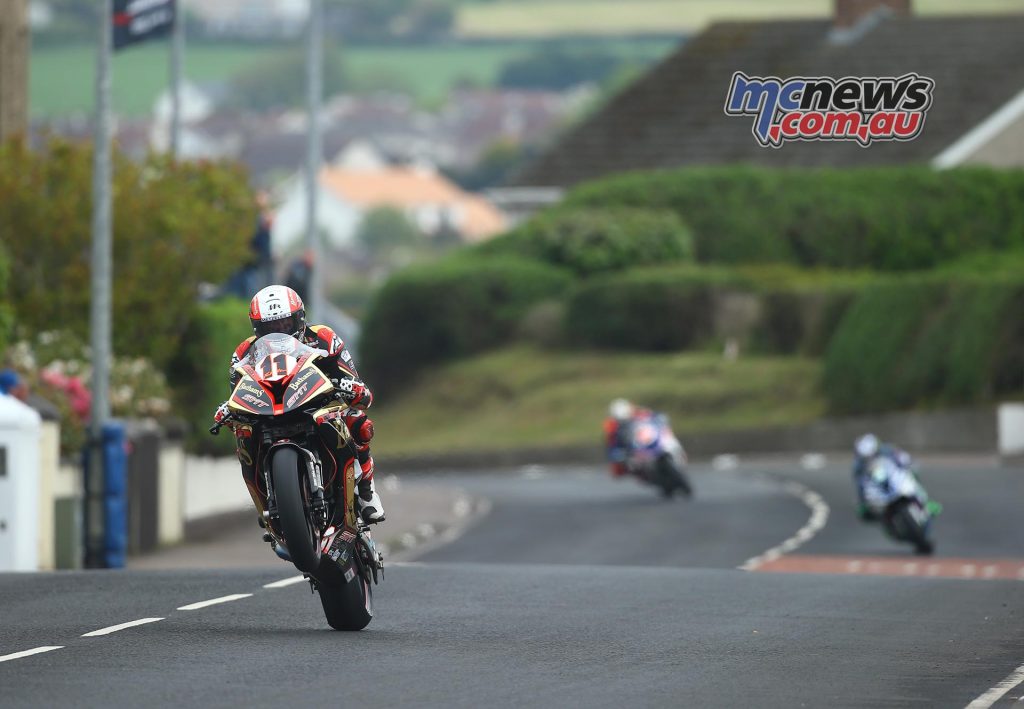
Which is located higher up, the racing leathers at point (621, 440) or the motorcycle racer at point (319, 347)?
the motorcycle racer at point (319, 347)

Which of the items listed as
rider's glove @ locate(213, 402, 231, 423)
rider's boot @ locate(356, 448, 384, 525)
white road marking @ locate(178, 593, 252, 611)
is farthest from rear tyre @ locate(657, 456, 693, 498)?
rider's glove @ locate(213, 402, 231, 423)

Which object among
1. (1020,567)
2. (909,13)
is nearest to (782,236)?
(909,13)

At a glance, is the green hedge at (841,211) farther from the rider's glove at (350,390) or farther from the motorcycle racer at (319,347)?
the rider's glove at (350,390)

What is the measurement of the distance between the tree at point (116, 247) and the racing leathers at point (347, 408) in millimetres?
17105

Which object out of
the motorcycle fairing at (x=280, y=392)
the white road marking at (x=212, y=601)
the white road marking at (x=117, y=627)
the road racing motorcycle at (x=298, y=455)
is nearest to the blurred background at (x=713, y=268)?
the white road marking at (x=212, y=601)

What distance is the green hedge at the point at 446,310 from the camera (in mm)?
59750

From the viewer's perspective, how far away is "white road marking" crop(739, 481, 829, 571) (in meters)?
26.8

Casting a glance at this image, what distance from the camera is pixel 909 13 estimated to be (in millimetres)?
67125

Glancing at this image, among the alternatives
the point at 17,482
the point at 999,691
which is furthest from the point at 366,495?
the point at 17,482

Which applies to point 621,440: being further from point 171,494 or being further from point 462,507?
point 171,494

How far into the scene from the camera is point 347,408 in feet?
40.8

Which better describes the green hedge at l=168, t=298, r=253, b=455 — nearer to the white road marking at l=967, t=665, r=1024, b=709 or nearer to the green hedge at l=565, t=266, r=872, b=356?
the white road marking at l=967, t=665, r=1024, b=709

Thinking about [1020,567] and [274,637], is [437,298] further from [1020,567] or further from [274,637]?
[274,637]

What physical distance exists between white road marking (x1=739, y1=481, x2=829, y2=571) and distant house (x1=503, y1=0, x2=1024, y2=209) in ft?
68.5
